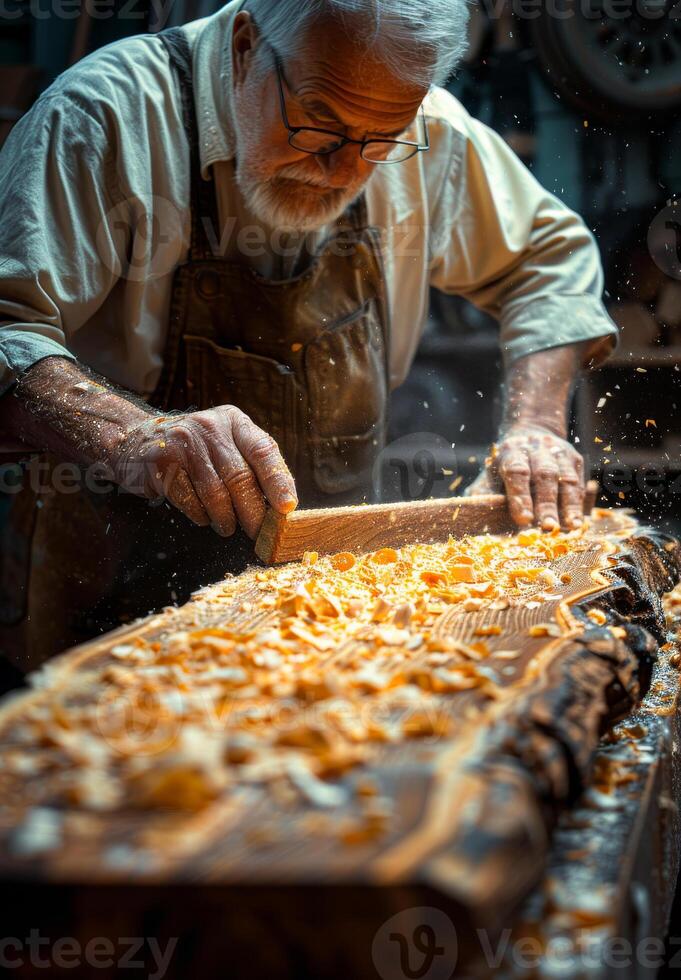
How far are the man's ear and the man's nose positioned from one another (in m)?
0.30

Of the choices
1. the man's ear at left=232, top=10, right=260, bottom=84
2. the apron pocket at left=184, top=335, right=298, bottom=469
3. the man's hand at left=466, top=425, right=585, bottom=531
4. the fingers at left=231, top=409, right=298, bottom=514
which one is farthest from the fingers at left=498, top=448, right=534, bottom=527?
the man's ear at left=232, top=10, right=260, bottom=84

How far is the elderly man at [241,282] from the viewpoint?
192 cm

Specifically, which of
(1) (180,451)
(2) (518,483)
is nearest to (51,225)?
(1) (180,451)

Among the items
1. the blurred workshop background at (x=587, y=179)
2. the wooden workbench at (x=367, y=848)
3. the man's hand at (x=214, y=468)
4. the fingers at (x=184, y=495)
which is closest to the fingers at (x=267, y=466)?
the man's hand at (x=214, y=468)

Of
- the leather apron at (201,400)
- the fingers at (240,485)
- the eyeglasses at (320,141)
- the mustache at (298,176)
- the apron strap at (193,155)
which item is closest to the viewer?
the fingers at (240,485)

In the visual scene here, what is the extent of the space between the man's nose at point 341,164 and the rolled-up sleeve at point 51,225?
0.54m

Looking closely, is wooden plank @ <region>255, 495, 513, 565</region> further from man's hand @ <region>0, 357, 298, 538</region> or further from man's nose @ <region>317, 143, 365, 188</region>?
man's nose @ <region>317, 143, 365, 188</region>

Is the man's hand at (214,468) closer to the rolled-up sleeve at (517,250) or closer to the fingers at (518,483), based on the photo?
the fingers at (518,483)

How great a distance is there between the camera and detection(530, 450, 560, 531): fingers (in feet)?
7.39

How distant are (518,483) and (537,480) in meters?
0.06

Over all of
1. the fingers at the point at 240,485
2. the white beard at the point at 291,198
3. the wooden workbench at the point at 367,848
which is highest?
the white beard at the point at 291,198

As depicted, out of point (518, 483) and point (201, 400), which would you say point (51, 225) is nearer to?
point (201, 400)

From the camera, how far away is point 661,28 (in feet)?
13.0

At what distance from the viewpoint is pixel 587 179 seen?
14.3 ft
